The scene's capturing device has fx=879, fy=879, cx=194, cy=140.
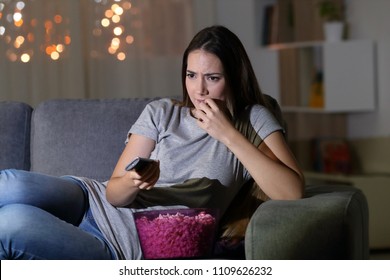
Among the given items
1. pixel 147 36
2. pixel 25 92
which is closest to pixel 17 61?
pixel 25 92

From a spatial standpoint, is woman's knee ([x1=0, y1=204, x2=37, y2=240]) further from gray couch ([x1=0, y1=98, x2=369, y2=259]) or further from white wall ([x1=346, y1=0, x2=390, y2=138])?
white wall ([x1=346, y1=0, x2=390, y2=138])

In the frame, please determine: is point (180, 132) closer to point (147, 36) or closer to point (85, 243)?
point (85, 243)

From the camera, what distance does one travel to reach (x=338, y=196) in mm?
1784

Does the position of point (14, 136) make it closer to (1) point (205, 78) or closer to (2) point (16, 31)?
(1) point (205, 78)

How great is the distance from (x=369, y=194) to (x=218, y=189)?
1.71 m

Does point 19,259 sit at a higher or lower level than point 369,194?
higher

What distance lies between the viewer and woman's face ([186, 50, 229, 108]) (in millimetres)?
1861

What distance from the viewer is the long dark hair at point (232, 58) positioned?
73.8 inches

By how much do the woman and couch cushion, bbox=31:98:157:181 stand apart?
0.19 m

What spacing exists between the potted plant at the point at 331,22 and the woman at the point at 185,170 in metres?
2.01

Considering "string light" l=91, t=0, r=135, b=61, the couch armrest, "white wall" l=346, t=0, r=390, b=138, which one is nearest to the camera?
the couch armrest

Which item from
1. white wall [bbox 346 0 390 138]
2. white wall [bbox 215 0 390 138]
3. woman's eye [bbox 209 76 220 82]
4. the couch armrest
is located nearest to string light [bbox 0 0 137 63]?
white wall [bbox 215 0 390 138]

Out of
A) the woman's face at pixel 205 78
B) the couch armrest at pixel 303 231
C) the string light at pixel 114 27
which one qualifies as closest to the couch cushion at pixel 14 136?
the woman's face at pixel 205 78

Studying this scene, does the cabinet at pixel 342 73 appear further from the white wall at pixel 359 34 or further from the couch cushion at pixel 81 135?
the couch cushion at pixel 81 135
